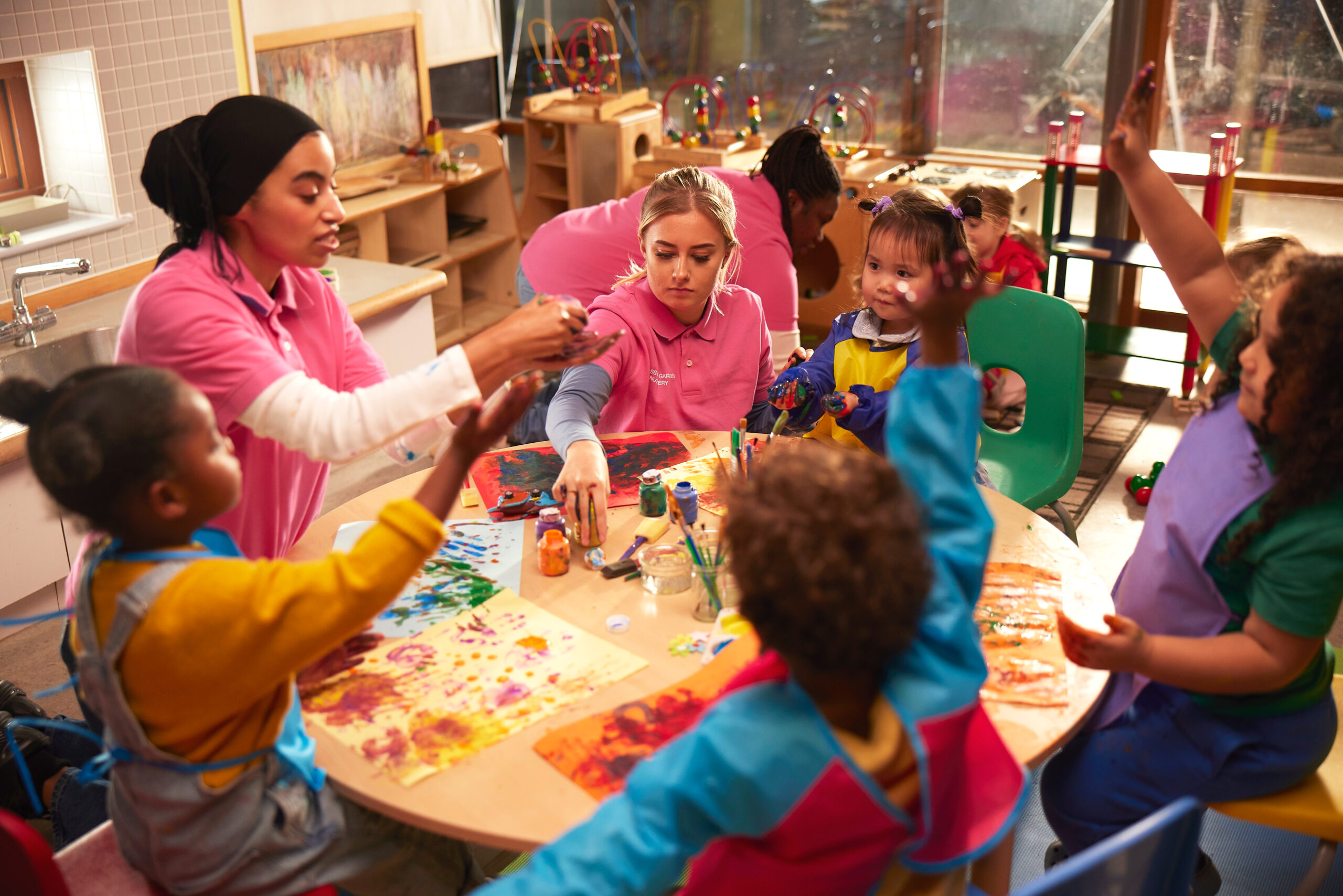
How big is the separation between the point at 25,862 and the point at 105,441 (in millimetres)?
478

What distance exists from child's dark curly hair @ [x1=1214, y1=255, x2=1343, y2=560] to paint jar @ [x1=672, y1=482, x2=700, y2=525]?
0.84 meters

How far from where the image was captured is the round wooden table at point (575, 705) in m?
1.24

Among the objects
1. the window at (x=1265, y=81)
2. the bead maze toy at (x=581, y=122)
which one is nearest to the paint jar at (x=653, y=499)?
the bead maze toy at (x=581, y=122)

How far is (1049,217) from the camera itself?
4.24 meters

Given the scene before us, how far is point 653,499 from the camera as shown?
1.88 m

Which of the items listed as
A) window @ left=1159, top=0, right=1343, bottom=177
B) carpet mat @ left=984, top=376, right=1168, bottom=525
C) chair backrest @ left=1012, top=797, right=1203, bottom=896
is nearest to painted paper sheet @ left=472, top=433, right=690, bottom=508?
chair backrest @ left=1012, top=797, right=1203, bottom=896

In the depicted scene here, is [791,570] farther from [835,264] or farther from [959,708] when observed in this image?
[835,264]

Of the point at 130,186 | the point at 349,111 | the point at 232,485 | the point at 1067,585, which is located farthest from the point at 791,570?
the point at 349,111

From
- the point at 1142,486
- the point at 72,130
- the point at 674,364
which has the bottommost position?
the point at 1142,486

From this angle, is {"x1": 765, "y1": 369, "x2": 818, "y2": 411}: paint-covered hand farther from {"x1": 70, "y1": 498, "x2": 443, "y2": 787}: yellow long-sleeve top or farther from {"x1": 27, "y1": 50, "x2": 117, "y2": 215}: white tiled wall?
{"x1": 27, "y1": 50, "x2": 117, "y2": 215}: white tiled wall

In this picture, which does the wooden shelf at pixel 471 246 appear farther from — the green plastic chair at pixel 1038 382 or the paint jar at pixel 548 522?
the paint jar at pixel 548 522

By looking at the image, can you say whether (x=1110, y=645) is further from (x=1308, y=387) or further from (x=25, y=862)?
(x=25, y=862)

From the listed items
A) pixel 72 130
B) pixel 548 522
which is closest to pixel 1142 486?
pixel 548 522

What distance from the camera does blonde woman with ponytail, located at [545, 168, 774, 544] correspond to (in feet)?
7.43
